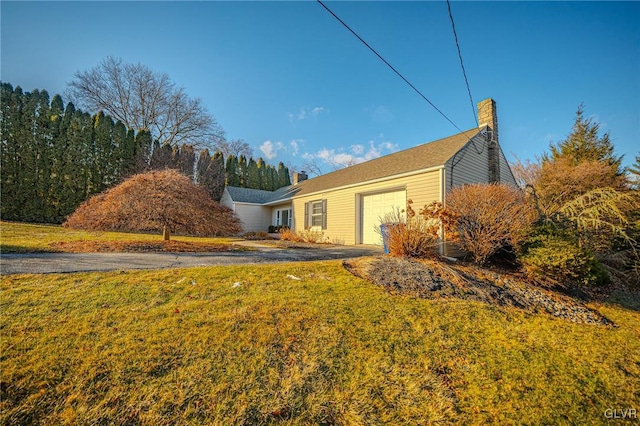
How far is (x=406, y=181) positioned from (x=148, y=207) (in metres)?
7.65

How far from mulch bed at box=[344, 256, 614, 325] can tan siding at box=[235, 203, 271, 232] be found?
14019mm

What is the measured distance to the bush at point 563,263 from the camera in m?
4.93

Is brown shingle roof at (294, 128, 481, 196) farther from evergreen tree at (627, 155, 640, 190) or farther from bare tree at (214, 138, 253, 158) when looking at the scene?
bare tree at (214, 138, 253, 158)

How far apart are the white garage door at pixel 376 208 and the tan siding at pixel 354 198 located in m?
0.24

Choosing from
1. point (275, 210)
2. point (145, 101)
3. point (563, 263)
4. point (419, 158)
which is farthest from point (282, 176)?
point (563, 263)

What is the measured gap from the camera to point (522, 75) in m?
7.88

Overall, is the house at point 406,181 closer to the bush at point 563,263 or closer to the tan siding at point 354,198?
the tan siding at point 354,198

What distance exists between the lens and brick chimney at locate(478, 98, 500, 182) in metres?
9.81

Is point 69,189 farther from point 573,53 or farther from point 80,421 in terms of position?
point 573,53

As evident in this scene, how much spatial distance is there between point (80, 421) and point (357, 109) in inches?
595

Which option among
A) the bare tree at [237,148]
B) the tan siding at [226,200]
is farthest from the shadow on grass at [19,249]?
the bare tree at [237,148]

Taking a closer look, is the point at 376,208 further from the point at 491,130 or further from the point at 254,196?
the point at 254,196

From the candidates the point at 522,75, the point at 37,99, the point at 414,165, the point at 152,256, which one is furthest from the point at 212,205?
the point at 37,99

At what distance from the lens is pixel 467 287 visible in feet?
14.5
